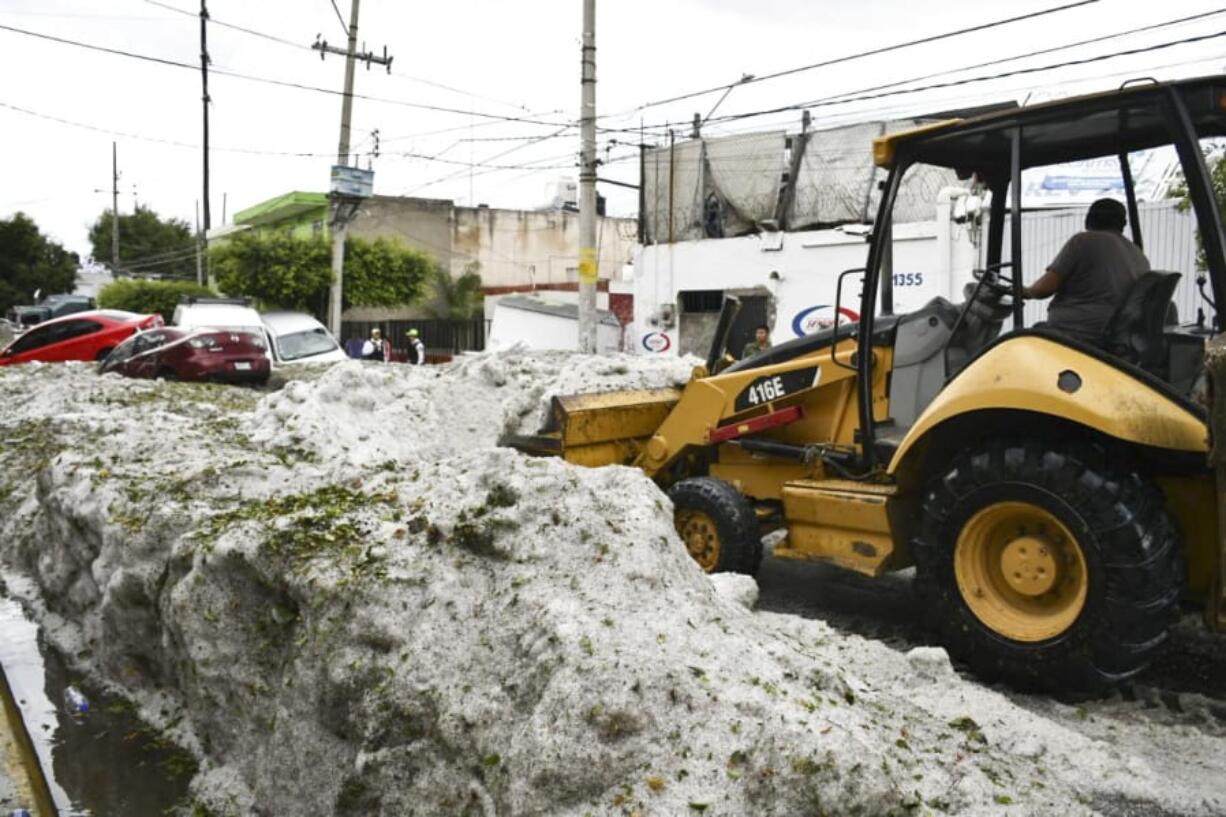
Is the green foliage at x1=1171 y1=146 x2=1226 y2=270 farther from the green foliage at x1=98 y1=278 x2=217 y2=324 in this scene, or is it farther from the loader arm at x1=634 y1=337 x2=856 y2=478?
the green foliage at x1=98 y1=278 x2=217 y2=324

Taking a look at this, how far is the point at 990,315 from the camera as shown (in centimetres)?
607

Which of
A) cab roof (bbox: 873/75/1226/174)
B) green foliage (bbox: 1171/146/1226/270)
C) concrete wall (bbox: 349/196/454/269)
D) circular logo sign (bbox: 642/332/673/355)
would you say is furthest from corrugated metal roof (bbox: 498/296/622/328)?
green foliage (bbox: 1171/146/1226/270)

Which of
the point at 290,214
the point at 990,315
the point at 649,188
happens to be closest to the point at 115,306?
the point at 290,214

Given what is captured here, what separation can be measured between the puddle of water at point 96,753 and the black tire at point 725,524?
9.87 feet

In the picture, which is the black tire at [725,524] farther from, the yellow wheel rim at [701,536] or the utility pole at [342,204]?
the utility pole at [342,204]

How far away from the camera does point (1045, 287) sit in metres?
5.41

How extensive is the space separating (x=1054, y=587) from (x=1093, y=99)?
2151mm

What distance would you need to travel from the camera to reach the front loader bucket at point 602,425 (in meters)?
7.56

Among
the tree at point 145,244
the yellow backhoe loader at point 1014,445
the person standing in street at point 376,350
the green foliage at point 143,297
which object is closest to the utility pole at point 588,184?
the person standing in street at point 376,350

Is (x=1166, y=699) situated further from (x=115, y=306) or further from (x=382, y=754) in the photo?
(x=115, y=306)

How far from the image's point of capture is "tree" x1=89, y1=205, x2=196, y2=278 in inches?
2874

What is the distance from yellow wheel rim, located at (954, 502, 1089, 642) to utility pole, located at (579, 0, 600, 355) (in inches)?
609

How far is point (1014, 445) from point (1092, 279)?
875 millimetres

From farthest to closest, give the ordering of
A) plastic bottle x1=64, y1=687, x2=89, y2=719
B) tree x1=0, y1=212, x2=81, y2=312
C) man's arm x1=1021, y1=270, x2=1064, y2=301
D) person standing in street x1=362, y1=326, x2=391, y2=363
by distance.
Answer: tree x1=0, y1=212, x2=81, y2=312
person standing in street x1=362, y1=326, x2=391, y2=363
plastic bottle x1=64, y1=687, x2=89, y2=719
man's arm x1=1021, y1=270, x2=1064, y2=301
